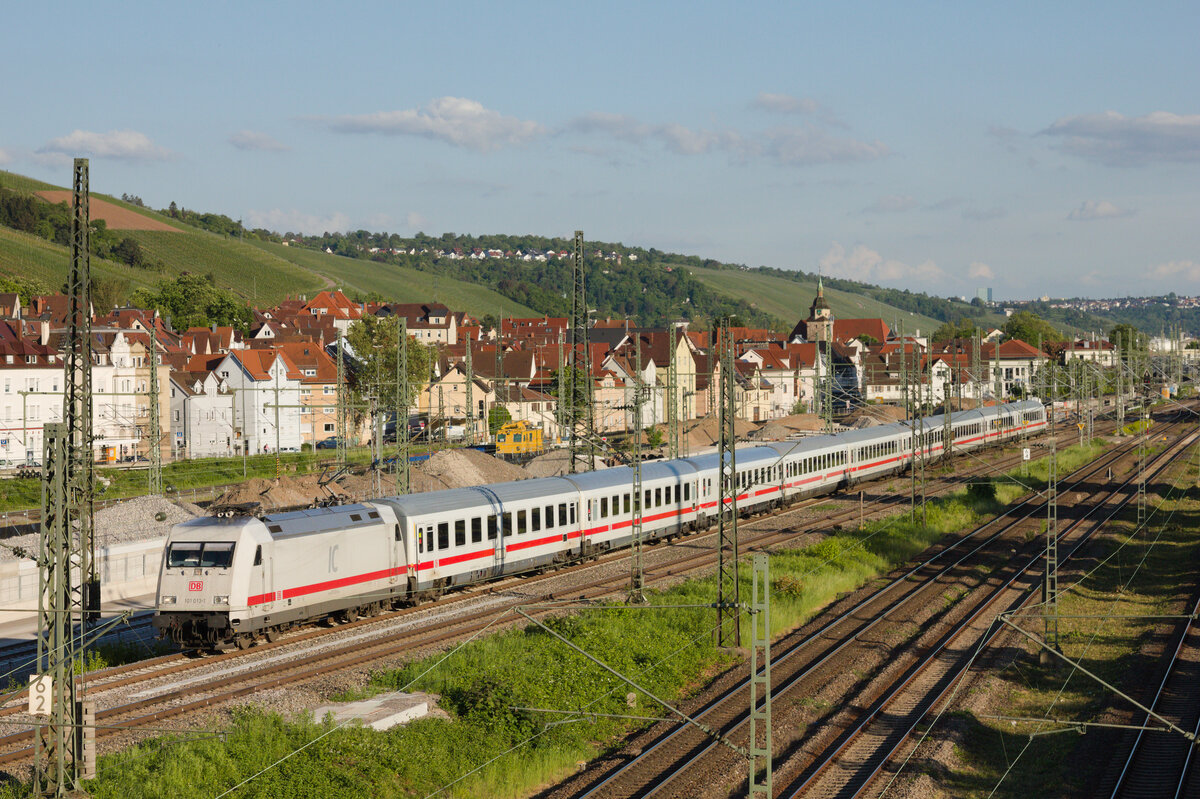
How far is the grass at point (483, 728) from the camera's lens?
17109mm

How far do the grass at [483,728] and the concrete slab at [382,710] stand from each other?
274 mm

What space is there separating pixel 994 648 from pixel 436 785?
16.0 meters

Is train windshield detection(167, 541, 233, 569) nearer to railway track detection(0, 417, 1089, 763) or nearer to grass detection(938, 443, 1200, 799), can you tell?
railway track detection(0, 417, 1089, 763)

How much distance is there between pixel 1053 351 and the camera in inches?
7515

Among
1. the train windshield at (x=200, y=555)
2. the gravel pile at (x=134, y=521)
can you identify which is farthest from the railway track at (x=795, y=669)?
the gravel pile at (x=134, y=521)

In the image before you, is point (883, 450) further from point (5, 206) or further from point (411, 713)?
point (5, 206)

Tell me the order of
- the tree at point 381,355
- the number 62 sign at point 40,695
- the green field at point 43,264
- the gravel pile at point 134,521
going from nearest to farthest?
the number 62 sign at point 40,695, the gravel pile at point 134,521, the tree at point 381,355, the green field at point 43,264

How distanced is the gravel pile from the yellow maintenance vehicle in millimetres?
32461

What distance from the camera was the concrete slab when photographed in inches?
769

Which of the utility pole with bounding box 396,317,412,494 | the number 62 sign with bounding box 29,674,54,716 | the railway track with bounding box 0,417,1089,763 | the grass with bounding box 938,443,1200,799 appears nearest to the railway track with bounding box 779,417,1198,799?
the grass with bounding box 938,443,1200,799

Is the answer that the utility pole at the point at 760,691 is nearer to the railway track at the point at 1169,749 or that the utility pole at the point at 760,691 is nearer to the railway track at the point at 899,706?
the railway track at the point at 899,706

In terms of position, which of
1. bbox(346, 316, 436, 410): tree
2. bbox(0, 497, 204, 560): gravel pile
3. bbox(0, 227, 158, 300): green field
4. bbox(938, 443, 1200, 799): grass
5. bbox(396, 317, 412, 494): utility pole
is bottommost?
bbox(938, 443, 1200, 799): grass

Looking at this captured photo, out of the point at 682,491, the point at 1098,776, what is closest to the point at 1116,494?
the point at 682,491

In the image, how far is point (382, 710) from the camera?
789 inches
